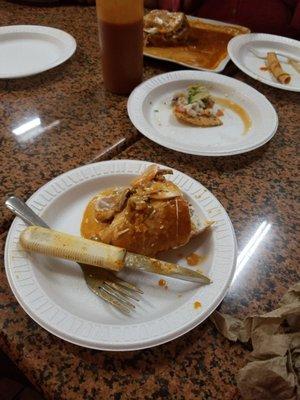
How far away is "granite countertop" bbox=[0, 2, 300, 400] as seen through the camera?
0.53m

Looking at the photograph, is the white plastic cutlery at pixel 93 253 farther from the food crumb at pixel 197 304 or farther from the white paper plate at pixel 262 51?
the white paper plate at pixel 262 51

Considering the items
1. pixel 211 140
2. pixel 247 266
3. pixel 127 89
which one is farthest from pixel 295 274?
pixel 127 89

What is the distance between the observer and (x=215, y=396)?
0.52m

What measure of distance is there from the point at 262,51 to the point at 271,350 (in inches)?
46.1

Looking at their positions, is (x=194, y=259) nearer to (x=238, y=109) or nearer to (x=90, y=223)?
(x=90, y=223)

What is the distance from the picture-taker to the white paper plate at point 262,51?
3.91 feet

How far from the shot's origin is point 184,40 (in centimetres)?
139

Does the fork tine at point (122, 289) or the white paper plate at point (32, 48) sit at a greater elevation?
the white paper plate at point (32, 48)

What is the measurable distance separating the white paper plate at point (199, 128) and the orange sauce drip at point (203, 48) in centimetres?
15

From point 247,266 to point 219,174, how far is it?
0.27 metres

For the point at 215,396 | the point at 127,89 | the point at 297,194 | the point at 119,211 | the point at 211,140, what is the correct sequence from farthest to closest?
the point at 127,89, the point at 211,140, the point at 297,194, the point at 119,211, the point at 215,396

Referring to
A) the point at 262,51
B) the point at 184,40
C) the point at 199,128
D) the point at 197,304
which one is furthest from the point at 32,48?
the point at 197,304

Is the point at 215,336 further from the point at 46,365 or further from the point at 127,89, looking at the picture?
the point at 127,89

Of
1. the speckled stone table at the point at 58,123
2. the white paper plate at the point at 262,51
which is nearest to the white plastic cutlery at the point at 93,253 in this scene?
the speckled stone table at the point at 58,123
